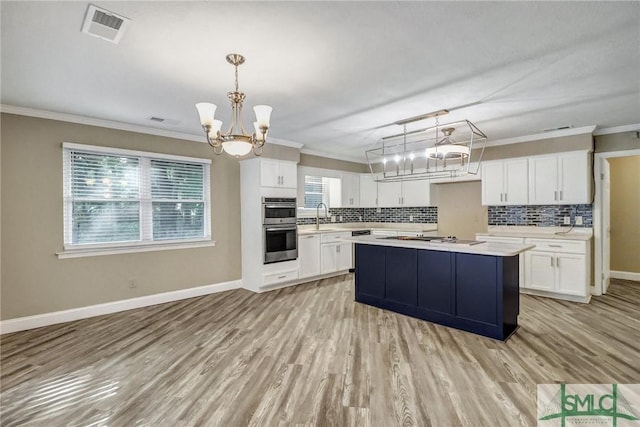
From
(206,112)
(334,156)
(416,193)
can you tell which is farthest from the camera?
(334,156)

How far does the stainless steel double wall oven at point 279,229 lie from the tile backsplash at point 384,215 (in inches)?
33.1

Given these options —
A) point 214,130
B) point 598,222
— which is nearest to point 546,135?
point 598,222

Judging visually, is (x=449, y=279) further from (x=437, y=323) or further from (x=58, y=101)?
(x=58, y=101)

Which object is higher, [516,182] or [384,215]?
[516,182]

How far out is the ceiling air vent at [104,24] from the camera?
77.9 inches

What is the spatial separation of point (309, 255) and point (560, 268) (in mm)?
3813

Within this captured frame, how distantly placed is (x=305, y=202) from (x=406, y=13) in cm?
475

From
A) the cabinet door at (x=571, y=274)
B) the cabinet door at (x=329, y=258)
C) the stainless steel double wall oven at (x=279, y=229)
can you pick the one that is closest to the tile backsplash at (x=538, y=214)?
the cabinet door at (x=571, y=274)

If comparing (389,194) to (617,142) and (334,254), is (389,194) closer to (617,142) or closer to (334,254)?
(334,254)

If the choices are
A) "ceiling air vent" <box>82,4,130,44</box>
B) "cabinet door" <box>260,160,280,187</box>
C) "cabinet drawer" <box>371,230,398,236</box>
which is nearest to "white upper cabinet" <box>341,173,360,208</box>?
"cabinet drawer" <box>371,230,398,236</box>

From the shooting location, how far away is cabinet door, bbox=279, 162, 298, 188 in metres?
5.44

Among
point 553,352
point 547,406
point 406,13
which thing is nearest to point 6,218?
point 406,13

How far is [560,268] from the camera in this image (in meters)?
4.59

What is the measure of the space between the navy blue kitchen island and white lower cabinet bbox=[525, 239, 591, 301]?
1.51 meters
